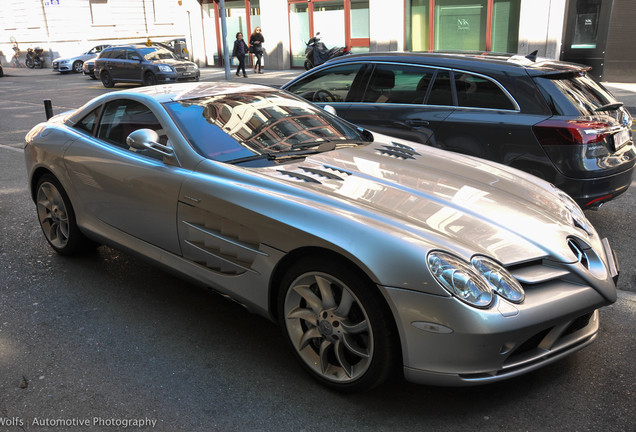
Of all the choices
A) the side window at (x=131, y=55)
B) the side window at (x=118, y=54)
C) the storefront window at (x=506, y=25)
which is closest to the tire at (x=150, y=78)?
the side window at (x=131, y=55)

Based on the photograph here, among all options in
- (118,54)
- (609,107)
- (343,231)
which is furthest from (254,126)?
(118,54)

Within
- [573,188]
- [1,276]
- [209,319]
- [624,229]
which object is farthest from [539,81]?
[1,276]

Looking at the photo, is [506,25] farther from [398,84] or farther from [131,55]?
[398,84]

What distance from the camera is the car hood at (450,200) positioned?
2879 mm

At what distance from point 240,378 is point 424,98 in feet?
11.6

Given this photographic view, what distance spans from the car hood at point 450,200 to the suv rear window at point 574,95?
4.37 feet

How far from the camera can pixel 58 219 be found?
191 inches

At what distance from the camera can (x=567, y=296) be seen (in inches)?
109

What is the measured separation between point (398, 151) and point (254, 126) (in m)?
1.01

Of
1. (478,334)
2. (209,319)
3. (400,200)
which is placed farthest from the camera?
(209,319)

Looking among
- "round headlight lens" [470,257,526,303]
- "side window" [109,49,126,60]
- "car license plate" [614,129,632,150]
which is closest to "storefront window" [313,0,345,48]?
"side window" [109,49,126,60]

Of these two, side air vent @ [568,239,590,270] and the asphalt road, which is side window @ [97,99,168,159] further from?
side air vent @ [568,239,590,270]

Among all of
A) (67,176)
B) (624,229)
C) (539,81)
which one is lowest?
(624,229)

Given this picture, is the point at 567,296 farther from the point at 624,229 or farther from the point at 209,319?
the point at 624,229
